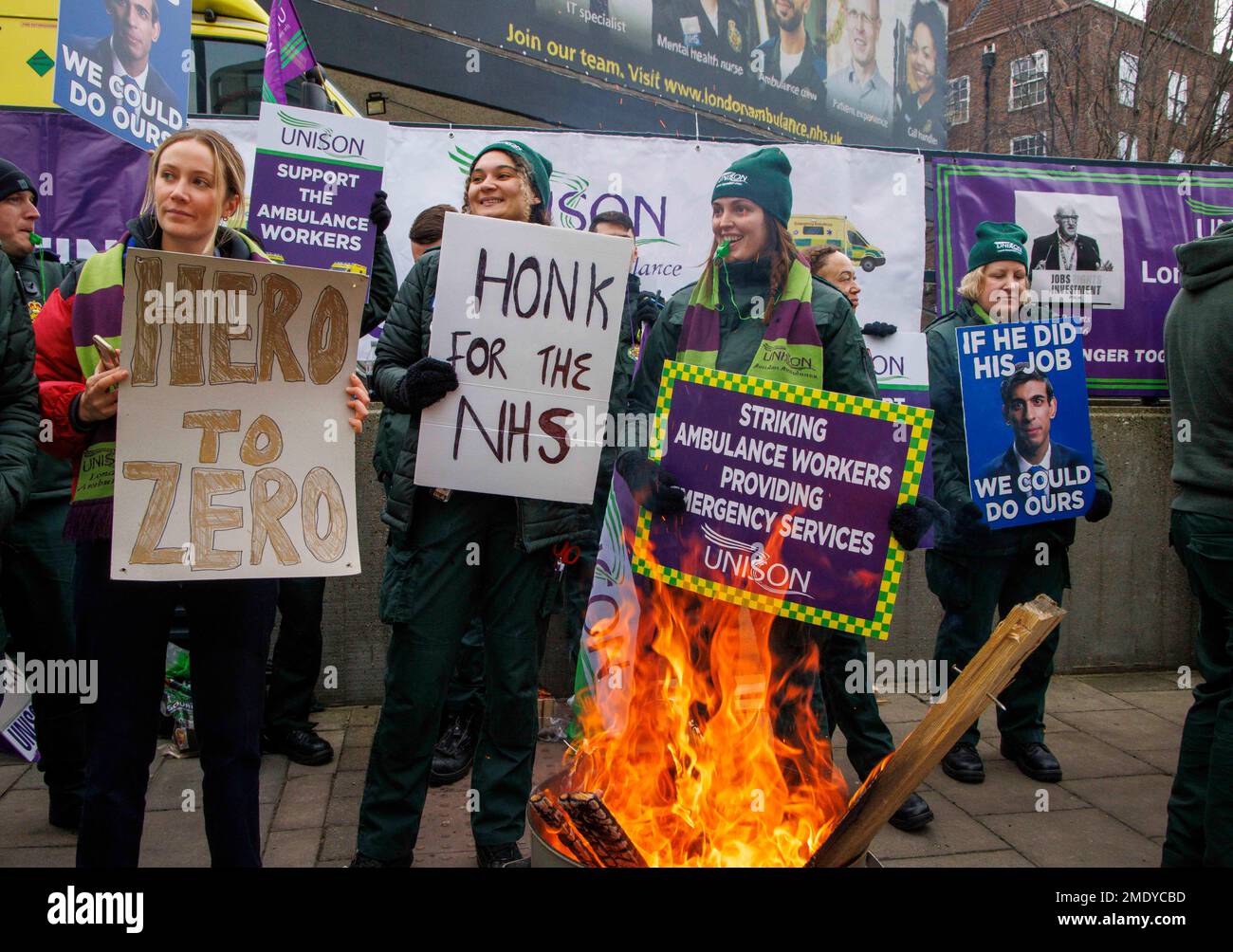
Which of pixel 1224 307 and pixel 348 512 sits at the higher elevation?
pixel 1224 307

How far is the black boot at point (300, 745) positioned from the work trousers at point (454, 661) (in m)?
1.49

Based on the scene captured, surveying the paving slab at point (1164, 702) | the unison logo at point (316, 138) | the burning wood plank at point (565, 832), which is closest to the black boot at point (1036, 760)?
the paving slab at point (1164, 702)

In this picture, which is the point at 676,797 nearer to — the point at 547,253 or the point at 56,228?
the point at 547,253

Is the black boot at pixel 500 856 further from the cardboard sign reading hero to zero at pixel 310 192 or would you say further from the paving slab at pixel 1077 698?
the paving slab at pixel 1077 698

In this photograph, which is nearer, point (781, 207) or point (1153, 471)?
point (781, 207)

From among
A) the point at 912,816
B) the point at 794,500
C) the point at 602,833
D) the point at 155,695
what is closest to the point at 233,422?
the point at 155,695

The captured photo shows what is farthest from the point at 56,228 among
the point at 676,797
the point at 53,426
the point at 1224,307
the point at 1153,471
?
the point at 1153,471

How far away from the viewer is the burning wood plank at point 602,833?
2.24 m

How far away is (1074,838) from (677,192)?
4041 mm

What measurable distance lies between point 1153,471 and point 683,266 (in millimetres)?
3297

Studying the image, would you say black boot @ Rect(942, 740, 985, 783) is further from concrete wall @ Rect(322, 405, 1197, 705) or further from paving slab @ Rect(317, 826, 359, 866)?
paving slab @ Rect(317, 826, 359, 866)

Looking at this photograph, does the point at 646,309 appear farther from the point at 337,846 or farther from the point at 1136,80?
the point at 1136,80
